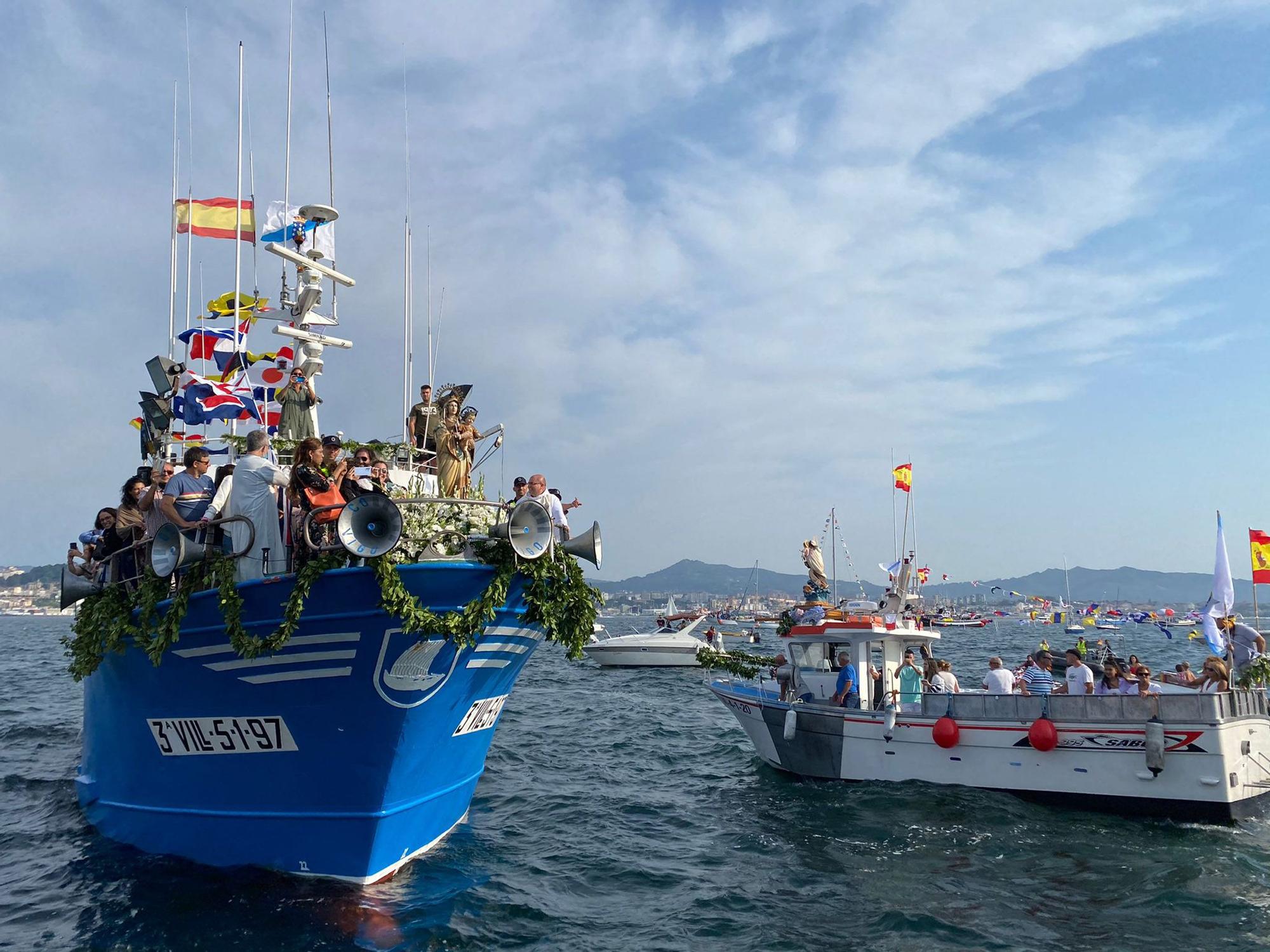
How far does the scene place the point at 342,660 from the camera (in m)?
9.36

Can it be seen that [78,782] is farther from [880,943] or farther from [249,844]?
[880,943]

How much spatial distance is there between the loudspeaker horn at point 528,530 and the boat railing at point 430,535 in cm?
32

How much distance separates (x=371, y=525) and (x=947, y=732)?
10.9m

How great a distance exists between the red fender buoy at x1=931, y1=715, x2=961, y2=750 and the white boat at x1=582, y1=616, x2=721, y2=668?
30.6m

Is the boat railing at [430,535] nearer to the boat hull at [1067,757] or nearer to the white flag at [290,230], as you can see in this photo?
the white flag at [290,230]

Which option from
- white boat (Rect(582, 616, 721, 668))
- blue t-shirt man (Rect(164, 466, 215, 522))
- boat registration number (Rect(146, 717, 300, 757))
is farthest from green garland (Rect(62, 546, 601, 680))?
white boat (Rect(582, 616, 721, 668))

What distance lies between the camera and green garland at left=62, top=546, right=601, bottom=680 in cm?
895

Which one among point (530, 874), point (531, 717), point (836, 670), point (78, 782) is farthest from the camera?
point (531, 717)

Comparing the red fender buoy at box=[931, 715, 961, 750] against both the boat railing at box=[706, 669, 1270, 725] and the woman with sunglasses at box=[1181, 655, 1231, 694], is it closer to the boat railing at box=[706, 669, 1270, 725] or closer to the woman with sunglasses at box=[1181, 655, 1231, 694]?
the boat railing at box=[706, 669, 1270, 725]

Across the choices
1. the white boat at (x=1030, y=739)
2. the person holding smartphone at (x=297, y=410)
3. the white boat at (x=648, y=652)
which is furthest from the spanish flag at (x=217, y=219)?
Result: the white boat at (x=648, y=652)

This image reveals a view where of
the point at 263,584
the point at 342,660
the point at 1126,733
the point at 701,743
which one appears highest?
the point at 263,584

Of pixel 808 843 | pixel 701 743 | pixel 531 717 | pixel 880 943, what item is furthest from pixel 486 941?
pixel 531 717

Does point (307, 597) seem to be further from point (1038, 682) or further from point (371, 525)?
point (1038, 682)

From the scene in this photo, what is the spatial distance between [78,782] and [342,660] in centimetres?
763
